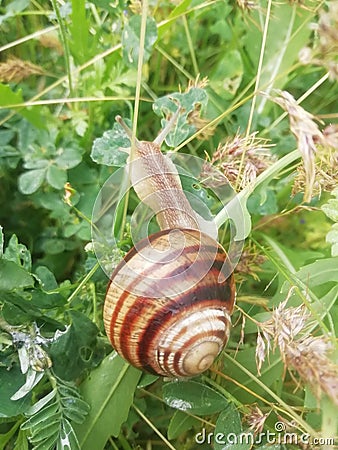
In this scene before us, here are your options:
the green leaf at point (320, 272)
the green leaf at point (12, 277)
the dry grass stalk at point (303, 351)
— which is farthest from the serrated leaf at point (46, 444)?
the green leaf at point (320, 272)

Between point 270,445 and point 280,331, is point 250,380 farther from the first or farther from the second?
point 280,331

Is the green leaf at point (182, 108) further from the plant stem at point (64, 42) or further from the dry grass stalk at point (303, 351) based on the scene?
the dry grass stalk at point (303, 351)

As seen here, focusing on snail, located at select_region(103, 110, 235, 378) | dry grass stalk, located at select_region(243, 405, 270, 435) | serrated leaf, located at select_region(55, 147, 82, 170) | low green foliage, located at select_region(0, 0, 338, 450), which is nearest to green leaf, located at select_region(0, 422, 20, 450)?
low green foliage, located at select_region(0, 0, 338, 450)

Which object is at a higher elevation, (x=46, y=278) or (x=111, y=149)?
(x=111, y=149)

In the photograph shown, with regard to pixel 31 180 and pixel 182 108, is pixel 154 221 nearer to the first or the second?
pixel 182 108

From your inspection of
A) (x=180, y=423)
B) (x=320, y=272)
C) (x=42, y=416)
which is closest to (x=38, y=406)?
(x=42, y=416)

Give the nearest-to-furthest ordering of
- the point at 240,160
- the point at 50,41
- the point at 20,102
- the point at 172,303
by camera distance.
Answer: the point at 172,303 < the point at 240,160 < the point at 20,102 < the point at 50,41
